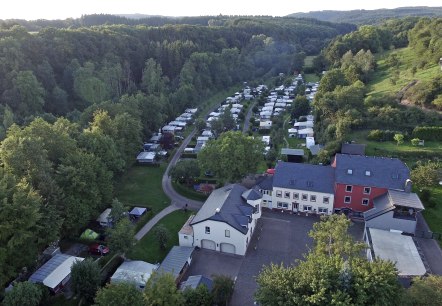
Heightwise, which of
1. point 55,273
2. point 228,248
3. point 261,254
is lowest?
point 261,254

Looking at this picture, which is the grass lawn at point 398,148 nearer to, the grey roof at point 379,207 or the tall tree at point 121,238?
the grey roof at point 379,207

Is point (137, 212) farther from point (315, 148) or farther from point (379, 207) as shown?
point (315, 148)

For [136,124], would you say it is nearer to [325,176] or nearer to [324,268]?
[325,176]

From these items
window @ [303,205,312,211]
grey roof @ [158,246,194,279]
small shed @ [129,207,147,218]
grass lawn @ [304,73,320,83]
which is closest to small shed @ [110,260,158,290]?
grey roof @ [158,246,194,279]

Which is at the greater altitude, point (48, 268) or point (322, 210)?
point (48, 268)

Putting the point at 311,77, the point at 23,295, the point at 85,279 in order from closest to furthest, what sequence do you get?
1. the point at 23,295
2. the point at 85,279
3. the point at 311,77

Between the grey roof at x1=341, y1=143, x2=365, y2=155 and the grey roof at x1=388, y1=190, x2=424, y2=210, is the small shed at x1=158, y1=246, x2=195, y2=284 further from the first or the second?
the grey roof at x1=341, y1=143, x2=365, y2=155

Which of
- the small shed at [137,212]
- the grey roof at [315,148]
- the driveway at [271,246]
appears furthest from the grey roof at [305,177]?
the small shed at [137,212]

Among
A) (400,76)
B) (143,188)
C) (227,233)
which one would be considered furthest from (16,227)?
(400,76)
